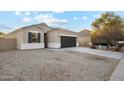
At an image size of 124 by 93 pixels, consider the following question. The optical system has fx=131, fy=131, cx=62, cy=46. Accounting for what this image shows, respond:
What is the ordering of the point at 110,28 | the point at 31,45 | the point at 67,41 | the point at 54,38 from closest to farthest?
1. the point at 31,45
2. the point at 54,38
3. the point at 110,28
4. the point at 67,41

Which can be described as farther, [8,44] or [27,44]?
[27,44]

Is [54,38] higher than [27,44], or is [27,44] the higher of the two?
[54,38]

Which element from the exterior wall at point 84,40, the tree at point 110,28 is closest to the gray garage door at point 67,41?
the tree at point 110,28

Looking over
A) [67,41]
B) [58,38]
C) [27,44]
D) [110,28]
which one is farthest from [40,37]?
[110,28]

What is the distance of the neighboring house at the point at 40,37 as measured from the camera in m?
A: 15.6

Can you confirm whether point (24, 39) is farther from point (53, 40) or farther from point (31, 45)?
point (53, 40)

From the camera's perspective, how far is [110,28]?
19.0 m

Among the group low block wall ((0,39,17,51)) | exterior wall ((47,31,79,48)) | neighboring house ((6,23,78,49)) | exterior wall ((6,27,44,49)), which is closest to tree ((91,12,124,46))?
neighboring house ((6,23,78,49))

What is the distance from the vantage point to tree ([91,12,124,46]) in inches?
727

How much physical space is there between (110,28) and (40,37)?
397 inches

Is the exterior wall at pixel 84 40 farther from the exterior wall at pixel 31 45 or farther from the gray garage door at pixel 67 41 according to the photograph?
the exterior wall at pixel 31 45
